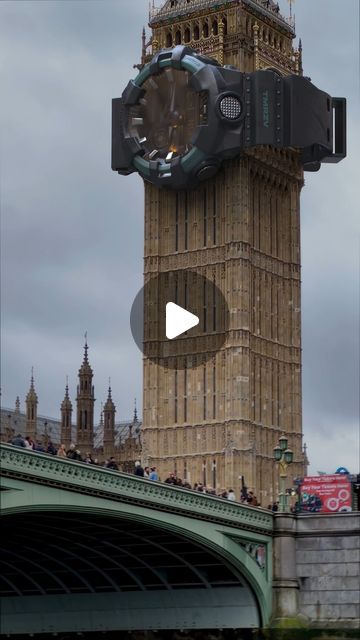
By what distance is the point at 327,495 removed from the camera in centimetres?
8656

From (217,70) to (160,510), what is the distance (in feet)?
210

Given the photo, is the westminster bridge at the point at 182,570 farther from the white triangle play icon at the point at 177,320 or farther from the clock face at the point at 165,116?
the clock face at the point at 165,116

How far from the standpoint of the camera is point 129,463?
575ft

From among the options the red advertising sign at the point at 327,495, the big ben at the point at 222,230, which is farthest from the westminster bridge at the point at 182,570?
the big ben at the point at 222,230

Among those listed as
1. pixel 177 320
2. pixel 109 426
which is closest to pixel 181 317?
pixel 177 320

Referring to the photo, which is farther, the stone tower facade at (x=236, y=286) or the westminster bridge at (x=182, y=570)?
the stone tower facade at (x=236, y=286)

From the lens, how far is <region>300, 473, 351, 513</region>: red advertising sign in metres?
86.0

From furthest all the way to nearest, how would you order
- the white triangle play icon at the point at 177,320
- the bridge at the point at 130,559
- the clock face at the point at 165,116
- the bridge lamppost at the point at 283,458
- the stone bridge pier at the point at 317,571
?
the white triangle play icon at the point at 177,320 → the clock face at the point at 165,116 → the stone bridge pier at the point at 317,571 → the bridge lamppost at the point at 283,458 → the bridge at the point at 130,559

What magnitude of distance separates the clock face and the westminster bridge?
5192 cm

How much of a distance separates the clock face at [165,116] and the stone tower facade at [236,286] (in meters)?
6.26

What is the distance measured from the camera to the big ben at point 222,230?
133 metres

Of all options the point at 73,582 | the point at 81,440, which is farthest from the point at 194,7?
the point at 73,582

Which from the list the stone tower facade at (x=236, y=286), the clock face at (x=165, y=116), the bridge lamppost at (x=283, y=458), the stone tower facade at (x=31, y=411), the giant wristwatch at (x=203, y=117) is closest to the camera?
the bridge lamppost at (x=283, y=458)

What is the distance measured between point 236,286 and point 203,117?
14666 mm
